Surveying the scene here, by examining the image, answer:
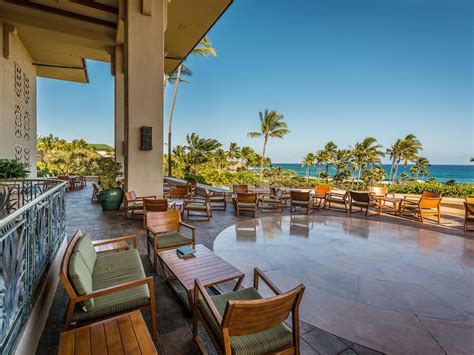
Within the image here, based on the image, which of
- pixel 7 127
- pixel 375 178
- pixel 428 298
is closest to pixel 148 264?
pixel 428 298

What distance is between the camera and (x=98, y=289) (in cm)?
225

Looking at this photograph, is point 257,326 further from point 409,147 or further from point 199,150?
point 409,147

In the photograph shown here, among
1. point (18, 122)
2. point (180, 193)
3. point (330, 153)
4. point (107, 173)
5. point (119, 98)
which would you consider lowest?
point (180, 193)

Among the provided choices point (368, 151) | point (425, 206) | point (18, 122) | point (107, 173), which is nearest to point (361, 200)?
point (425, 206)

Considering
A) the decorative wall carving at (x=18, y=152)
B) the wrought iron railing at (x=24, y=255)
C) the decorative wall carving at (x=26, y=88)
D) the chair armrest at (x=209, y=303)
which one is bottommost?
the chair armrest at (x=209, y=303)

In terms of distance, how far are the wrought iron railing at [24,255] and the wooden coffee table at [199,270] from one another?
4.00 ft

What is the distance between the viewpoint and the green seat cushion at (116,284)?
1.96 metres

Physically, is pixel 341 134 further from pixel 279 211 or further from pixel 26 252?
pixel 26 252

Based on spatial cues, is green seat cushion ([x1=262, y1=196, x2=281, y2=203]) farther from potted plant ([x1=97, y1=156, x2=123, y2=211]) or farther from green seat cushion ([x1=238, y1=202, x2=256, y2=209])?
potted plant ([x1=97, y1=156, x2=123, y2=211])

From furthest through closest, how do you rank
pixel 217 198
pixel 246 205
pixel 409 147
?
pixel 409 147
pixel 217 198
pixel 246 205

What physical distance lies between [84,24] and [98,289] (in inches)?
376

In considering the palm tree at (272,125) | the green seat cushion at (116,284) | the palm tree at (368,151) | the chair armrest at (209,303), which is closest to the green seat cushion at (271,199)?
the green seat cushion at (116,284)

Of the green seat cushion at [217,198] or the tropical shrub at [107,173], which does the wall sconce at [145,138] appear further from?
the green seat cushion at [217,198]

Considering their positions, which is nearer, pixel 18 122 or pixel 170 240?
pixel 170 240
